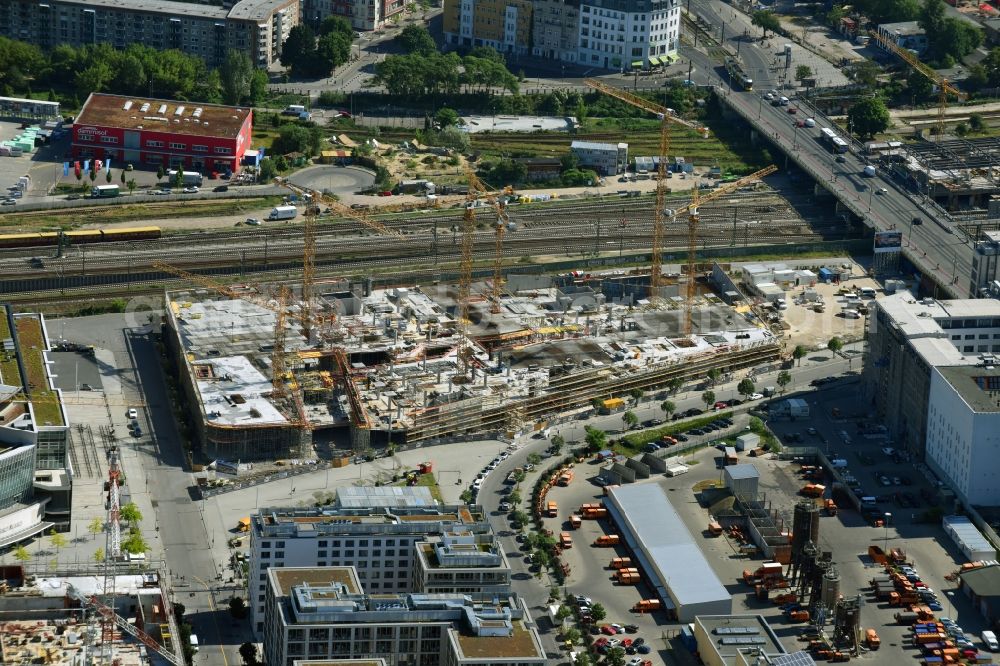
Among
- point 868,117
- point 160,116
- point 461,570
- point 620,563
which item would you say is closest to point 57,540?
point 461,570

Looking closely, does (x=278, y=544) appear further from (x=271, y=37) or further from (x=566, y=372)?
(x=271, y=37)

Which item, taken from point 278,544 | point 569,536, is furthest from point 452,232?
point 278,544

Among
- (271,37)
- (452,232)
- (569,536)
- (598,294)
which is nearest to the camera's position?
(569,536)

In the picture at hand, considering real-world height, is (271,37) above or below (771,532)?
above

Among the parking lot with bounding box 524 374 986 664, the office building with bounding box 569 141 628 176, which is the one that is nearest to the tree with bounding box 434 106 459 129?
the office building with bounding box 569 141 628 176

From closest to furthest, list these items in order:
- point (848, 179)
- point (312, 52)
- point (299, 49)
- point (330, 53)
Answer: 1. point (848, 179)
2. point (330, 53)
3. point (299, 49)
4. point (312, 52)

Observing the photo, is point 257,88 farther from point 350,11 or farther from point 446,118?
point 350,11

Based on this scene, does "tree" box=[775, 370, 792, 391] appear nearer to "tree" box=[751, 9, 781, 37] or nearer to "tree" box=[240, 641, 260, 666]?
"tree" box=[240, 641, 260, 666]
